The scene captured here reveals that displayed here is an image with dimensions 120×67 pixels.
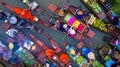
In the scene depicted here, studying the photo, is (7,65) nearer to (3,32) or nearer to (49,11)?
(3,32)

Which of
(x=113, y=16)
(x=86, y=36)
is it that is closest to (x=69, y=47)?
(x=86, y=36)

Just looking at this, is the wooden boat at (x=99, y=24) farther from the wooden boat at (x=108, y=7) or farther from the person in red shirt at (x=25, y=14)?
the person in red shirt at (x=25, y=14)

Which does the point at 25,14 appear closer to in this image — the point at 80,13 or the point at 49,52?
the point at 49,52

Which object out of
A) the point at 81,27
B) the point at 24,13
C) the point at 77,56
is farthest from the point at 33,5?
the point at 77,56

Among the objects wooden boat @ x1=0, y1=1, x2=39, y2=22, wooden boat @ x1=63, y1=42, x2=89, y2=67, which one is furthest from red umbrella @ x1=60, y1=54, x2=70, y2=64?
wooden boat @ x1=0, y1=1, x2=39, y2=22

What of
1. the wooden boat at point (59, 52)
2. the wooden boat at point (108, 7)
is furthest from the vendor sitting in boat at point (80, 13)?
the wooden boat at point (59, 52)

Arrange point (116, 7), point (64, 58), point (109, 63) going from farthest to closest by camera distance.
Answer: point (64, 58) → point (109, 63) → point (116, 7)

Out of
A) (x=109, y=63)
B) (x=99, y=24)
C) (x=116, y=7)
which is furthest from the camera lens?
(x=99, y=24)

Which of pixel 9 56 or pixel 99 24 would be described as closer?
pixel 99 24
